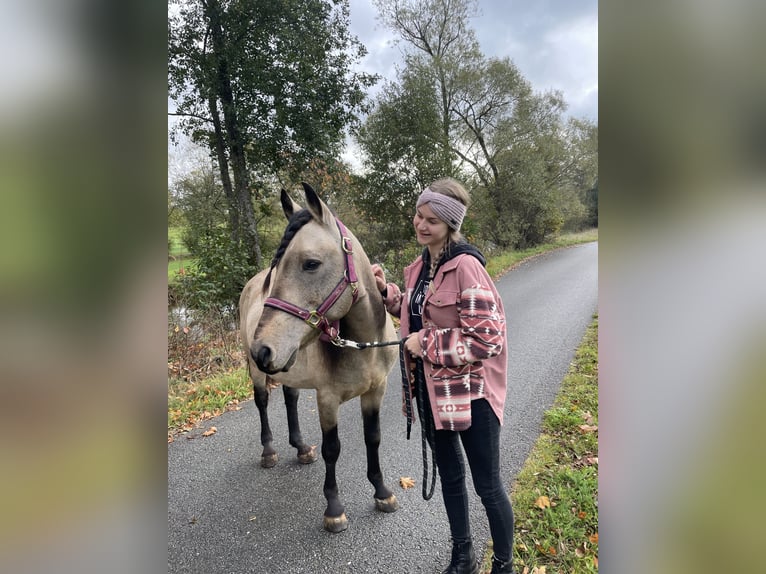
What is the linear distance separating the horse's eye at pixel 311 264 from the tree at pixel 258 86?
6.55 metres

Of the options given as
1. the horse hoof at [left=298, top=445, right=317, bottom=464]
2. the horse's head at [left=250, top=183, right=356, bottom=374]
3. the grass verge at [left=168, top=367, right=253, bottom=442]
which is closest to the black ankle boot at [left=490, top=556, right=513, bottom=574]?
the horse's head at [left=250, top=183, right=356, bottom=374]

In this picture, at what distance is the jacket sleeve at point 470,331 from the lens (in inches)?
65.4

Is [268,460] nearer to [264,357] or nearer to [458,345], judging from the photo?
[264,357]

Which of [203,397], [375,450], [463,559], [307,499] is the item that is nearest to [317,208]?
[375,450]

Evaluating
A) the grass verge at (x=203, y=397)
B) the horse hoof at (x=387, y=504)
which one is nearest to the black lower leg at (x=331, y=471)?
the horse hoof at (x=387, y=504)

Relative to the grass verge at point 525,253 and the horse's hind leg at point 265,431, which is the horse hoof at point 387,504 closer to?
the horse's hind leg at point 265,431

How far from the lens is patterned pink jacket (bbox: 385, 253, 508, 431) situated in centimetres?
167

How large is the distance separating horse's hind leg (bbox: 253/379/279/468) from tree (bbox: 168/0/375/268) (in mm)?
5011

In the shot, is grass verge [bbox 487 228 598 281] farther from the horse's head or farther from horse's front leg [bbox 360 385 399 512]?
the horse's head

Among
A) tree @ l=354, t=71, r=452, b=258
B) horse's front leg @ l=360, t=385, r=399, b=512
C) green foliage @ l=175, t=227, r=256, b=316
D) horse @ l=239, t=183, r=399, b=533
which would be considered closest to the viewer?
horse @ l=239, t=183, r=399, b=533

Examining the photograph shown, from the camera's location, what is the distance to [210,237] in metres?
Answer: 7.30
